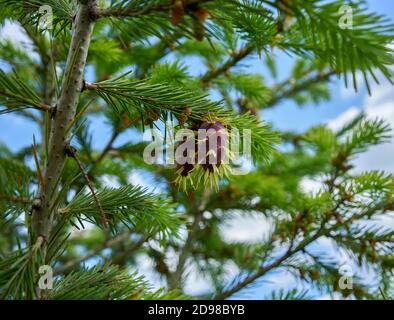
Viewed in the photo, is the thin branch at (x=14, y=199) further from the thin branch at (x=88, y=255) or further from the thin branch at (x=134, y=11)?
the thin branch at (x=88, y=255)

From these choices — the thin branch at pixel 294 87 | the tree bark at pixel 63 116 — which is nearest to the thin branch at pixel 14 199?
the tree bark at pixel 63 116

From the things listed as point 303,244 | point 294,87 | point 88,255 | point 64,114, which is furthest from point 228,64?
point 294,87

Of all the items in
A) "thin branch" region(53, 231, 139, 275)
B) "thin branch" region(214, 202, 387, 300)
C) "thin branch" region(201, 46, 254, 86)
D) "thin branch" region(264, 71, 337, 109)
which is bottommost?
"thin branch" region(214, 202, 387, 300)

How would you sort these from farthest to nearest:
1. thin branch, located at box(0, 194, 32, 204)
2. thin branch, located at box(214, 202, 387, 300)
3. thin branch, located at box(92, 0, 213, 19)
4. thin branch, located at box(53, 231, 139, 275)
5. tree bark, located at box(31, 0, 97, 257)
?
1. thin branch, located at box(53, 231, 139, 275)
2. thin branch, located at box(214, 202, 387, 300)
3. thin branch, located at box(0, 194, 32, 204)
4. tree bark, located at box(31, 0, 97, 257)
5. thin branch, located at box(92, 0, 213, 19)

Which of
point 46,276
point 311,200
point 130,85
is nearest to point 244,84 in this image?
point 311,200

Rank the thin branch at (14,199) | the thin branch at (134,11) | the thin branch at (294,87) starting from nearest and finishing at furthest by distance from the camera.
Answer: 1. the thin branch at (134,11)
2. the thin branch at (14,199)
3. the thin branch at (294,87)

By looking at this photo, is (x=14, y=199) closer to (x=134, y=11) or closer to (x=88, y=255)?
(x=134, y=11)

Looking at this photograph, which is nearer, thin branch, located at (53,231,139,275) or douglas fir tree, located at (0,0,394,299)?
douglas fir tree, located at (0,0,394,299)

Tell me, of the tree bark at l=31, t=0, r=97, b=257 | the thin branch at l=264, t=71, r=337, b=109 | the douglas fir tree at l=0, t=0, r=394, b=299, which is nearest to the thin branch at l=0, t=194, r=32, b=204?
the douglas fir tree at l=0, t=0, r=394, b=299

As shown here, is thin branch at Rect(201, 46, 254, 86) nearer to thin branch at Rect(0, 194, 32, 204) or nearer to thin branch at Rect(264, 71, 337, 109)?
thin branch at Rect(0, 194, 32, 204)

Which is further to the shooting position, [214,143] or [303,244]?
[303,244]

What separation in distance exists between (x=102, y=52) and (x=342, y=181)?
0.65 m
